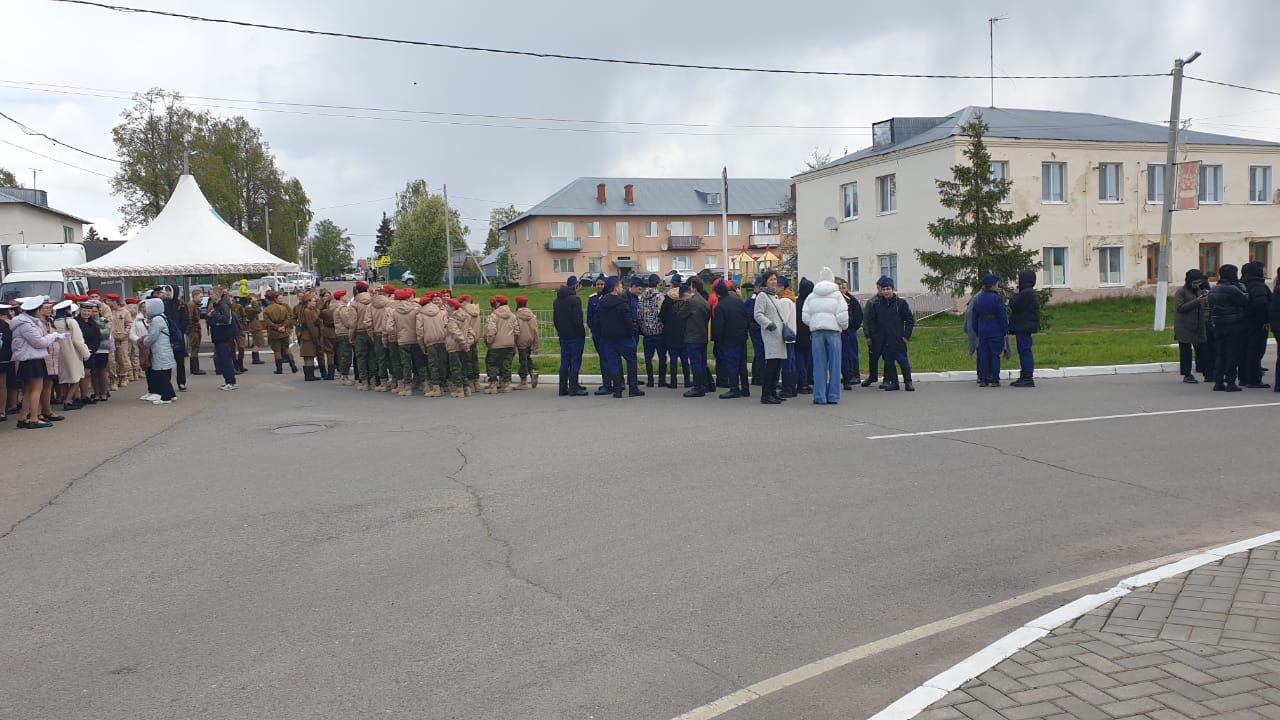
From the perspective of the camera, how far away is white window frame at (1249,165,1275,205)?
4047 centimetres

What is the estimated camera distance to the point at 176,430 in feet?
44.4

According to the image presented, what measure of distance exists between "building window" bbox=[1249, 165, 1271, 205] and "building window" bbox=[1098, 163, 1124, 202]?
6625 mm

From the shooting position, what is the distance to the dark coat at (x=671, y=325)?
1612 centimetres

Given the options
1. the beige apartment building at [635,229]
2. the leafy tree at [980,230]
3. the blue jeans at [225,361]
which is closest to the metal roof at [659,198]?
the beige apartment building at [635,229]

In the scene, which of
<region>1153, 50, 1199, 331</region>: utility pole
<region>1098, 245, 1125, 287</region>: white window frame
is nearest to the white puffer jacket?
<region>1153, 50, 1199, 331</region>: utility pole

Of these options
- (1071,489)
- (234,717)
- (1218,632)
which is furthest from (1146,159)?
(234,717)

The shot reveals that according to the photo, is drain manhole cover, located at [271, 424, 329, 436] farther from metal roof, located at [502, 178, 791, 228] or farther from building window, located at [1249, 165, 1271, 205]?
metal roof, located at [502, 178, 791, 228]

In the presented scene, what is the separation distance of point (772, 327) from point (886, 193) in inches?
1075

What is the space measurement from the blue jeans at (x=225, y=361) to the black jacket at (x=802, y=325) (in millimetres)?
10646

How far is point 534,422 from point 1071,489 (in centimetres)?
707

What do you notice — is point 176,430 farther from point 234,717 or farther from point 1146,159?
point 1146,159

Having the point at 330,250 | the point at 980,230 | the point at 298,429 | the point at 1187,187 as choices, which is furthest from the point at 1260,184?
the point at 330,250

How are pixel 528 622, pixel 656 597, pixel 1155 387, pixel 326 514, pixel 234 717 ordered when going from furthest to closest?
1. pixel 1155 387
2. pixel 326 514
3. pixel 656 597
4. pixel 528 622
5. pixel 234 717

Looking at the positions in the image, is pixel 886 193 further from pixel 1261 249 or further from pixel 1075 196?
pixel 1261 249
